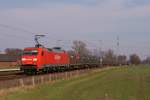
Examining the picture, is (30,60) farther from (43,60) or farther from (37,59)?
(43,60)

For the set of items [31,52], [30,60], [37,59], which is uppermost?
[31,52]

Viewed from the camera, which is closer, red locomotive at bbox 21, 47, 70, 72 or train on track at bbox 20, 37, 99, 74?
red locomotive at bbox 21, 47, 70, 72

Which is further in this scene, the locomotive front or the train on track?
the train on track

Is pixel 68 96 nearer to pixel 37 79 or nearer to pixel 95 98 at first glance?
pixel 95 98

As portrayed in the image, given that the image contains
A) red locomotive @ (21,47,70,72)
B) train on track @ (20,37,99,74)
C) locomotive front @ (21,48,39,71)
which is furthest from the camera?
train on track @ (20,37,99,74)

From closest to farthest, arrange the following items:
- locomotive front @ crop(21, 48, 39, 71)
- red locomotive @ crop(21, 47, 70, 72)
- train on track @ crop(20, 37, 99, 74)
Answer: locomotive front @ crop(21, 48, 39, 71), red locomotive @ crop(21, 47, 70, 72), train on track @ crop(20, 37, 99, 74)

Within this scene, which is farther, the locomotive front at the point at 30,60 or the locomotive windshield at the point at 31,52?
the locomotive windshield at the point at 31,52

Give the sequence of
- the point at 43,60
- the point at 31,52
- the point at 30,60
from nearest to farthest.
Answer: the point at 30,60, the point at 31,52, the point at 43,60

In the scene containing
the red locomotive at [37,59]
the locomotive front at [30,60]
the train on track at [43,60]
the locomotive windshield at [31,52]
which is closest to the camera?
the locomotive front at [30,60]

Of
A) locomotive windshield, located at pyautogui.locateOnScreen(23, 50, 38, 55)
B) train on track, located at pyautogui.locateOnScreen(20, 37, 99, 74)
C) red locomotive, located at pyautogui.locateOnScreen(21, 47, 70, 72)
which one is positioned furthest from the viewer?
locomotive windshield, located at pyautogui.locateOnScreen(23, 50, 38, 55)

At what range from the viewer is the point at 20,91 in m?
30.0

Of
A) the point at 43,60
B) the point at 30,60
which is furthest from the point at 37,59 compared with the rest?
the point at 43,60

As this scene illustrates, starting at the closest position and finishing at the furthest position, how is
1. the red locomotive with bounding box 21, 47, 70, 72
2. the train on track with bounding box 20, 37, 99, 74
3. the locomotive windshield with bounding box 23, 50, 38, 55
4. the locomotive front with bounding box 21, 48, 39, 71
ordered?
1. the locomotive front with bounding box 21, 48, 39, 71
2. the red locomotive with bounding box 21, 47, 70, 72
3. the train on track with bounding box 20, 37, 99, 74
4. the locomotive windshield with bounding box 23, 50, 38, 55

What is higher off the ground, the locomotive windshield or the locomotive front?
the locomotive windshield
